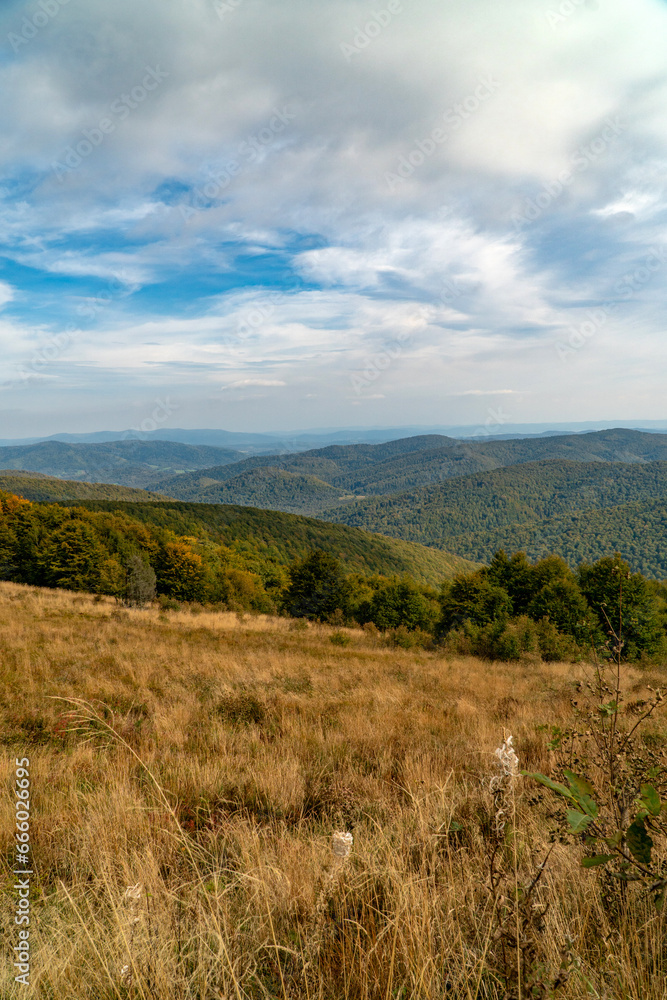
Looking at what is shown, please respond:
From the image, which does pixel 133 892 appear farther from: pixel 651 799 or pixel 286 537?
pixel 286 537

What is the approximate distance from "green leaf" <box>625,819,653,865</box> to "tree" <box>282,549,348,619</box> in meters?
33.5

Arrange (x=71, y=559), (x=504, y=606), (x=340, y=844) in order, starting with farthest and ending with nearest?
(x=71, y=559), (x=504, y=606), (x=340, y=844)

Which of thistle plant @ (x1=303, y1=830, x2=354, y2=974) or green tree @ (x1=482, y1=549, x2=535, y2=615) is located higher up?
thistle plant @ (x1=303, y1=830, x2=354, y2=974)

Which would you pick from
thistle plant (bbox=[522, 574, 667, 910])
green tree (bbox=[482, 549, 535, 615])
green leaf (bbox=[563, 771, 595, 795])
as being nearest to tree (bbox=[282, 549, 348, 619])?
green tree (bbox=[482, 549, 535, 615])

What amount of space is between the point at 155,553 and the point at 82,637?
32382 mm

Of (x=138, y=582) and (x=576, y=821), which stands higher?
(x=576, y=821)

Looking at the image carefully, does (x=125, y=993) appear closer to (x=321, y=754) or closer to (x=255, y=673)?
(x=321, y=754)

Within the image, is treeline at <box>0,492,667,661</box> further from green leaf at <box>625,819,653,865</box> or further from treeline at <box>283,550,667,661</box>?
green leaf at <box>625,819,653,865</box>

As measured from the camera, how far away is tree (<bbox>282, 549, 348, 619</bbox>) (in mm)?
34438

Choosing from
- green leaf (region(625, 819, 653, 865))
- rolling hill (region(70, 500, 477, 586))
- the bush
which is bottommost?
rolling hill (region(70, 500, 477, 586))

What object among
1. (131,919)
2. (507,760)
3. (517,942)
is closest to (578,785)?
(507,760)

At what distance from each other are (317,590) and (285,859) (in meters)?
32.6

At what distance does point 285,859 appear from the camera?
7.26 feet

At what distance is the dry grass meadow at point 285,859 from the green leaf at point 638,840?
39 centimetres
